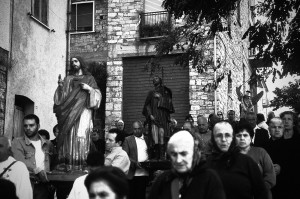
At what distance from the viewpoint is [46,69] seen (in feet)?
55.9

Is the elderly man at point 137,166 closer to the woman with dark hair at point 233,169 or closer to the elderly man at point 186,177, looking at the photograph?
the woman with dark hair at point 233,169

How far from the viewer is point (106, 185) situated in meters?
3.85

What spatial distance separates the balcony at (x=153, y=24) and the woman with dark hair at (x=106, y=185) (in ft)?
52.3

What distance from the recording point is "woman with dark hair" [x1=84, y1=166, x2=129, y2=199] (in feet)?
12.6

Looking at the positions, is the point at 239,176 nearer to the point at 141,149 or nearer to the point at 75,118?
the point at 75,118

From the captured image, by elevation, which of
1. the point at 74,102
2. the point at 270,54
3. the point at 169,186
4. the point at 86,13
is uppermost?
the point at 86,13

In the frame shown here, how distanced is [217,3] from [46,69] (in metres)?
8.60

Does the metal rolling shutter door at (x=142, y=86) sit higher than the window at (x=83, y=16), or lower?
lower

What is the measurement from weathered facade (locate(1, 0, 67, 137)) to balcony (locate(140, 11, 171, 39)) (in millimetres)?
3375

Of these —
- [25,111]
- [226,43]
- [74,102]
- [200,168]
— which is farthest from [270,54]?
[226,43]

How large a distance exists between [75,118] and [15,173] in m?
3.27

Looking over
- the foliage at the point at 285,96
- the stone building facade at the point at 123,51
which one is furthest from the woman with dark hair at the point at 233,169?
the foliage at the point at 285,96

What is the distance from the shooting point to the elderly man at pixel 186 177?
3.88m

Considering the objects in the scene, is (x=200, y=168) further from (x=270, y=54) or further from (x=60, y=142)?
(x=270, y=54)
